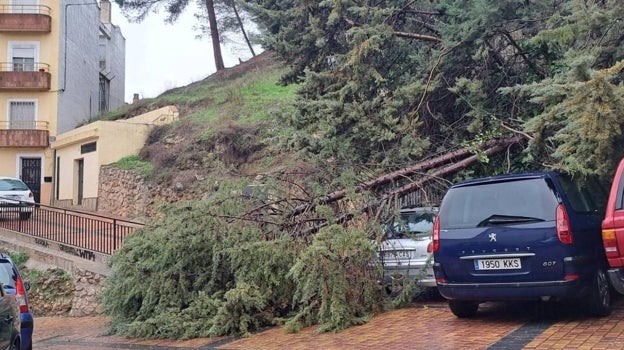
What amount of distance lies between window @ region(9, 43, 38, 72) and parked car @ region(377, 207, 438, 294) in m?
30.3

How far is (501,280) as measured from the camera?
25.3ft

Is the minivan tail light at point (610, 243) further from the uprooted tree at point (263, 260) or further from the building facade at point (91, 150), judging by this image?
the building facade at point (91, 150)

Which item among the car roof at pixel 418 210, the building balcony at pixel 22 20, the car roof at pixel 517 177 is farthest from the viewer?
the building balcony at pixel 22 20

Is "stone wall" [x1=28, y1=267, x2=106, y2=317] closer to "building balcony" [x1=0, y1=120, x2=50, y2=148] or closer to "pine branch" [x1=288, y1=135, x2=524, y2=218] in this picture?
"pine branch" [x1=288, y1=135, x2=524, y2=218]

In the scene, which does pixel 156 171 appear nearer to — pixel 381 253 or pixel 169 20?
pixel 169 20

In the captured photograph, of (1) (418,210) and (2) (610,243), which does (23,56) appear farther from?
(2) (610,243)

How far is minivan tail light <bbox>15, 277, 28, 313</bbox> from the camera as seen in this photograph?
877 centimetres

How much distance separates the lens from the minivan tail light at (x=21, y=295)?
8773 millimetres

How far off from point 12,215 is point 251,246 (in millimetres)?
12105

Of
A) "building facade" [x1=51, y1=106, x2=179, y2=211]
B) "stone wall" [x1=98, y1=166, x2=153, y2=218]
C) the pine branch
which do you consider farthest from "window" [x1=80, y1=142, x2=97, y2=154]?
the pine branch

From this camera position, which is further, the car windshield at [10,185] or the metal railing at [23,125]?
the metal railing at [23,125]

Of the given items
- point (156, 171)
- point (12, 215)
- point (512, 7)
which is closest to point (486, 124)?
point (512, 7)

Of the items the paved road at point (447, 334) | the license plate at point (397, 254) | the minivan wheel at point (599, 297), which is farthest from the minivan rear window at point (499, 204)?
the license plate at point (397, 254)

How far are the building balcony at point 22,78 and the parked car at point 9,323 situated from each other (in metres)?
29.3
